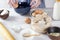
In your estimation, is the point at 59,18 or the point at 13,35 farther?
the point at 59,18

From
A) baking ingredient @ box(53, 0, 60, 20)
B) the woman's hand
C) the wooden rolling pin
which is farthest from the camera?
the woman's hand

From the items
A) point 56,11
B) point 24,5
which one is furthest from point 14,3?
point 56,11

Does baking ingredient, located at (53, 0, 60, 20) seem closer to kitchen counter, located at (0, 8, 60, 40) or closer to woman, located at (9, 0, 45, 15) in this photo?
kitchen counter, located at (0, 8, 60, 40)

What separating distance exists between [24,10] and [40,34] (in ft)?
0.74

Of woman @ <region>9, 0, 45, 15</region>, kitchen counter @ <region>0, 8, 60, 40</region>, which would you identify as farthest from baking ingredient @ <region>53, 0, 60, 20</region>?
woman @ <region>9, 0, 45, 15</region>

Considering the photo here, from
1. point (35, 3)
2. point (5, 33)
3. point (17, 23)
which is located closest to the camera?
point (5, 33)

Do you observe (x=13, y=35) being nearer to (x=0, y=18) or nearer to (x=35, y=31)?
(x=35, y=31)

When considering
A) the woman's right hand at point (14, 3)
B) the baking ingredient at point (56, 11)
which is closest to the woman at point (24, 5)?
the woman's right hand at point (14, 3)

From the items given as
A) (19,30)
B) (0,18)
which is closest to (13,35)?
(19,30)

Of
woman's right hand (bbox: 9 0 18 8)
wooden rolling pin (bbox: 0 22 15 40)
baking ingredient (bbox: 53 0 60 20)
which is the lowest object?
wooden rolling pin (bbox: 0 22 15 40)

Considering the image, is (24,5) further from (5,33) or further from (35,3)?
(5,33)

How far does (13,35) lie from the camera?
75 cm

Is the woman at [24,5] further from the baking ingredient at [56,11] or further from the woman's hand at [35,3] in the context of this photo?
the baking ingredient at [56,11]

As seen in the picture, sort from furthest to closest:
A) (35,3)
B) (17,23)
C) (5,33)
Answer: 1. (35,3)
2. (17,23)
3. (5,33)
